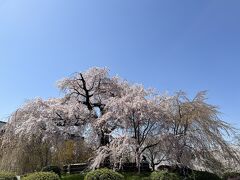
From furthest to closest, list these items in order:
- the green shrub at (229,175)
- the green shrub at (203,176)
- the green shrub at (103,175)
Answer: the green shrub at (229,175)
the green shrub at (203,176)
the green shrub at (103,175)

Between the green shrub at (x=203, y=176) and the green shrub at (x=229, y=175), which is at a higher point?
the green shrub at (x=229, y=175)

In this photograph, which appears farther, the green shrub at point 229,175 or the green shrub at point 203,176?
the green shrub at point 229,175

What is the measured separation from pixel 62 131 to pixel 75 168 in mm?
2918

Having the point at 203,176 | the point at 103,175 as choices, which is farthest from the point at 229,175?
the point at 103,175

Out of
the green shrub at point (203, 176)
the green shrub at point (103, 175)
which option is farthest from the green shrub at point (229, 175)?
the green shrub at point (103, 175)

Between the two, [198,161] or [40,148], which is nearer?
[198,161]

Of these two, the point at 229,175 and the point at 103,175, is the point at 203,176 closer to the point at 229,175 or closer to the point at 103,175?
the point at 229,175

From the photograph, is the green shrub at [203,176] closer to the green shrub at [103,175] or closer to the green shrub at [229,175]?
the green shrub at [229,175]

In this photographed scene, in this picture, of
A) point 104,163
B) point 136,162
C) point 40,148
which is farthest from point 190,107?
point 40,148

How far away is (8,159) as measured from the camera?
20453 mm

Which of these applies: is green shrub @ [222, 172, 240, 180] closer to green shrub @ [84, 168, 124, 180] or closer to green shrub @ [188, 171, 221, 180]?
green shrub @ [188, 171, 221, 180]

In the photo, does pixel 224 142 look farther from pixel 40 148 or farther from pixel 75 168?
pixel 40 148

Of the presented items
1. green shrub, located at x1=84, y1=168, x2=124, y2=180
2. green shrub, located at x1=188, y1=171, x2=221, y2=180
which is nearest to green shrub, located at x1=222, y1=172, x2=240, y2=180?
green shrub, located at x1=188, y1=171, x2=221, y2=180

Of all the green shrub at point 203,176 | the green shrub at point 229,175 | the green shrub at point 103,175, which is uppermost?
the green shrub at point 229,175
